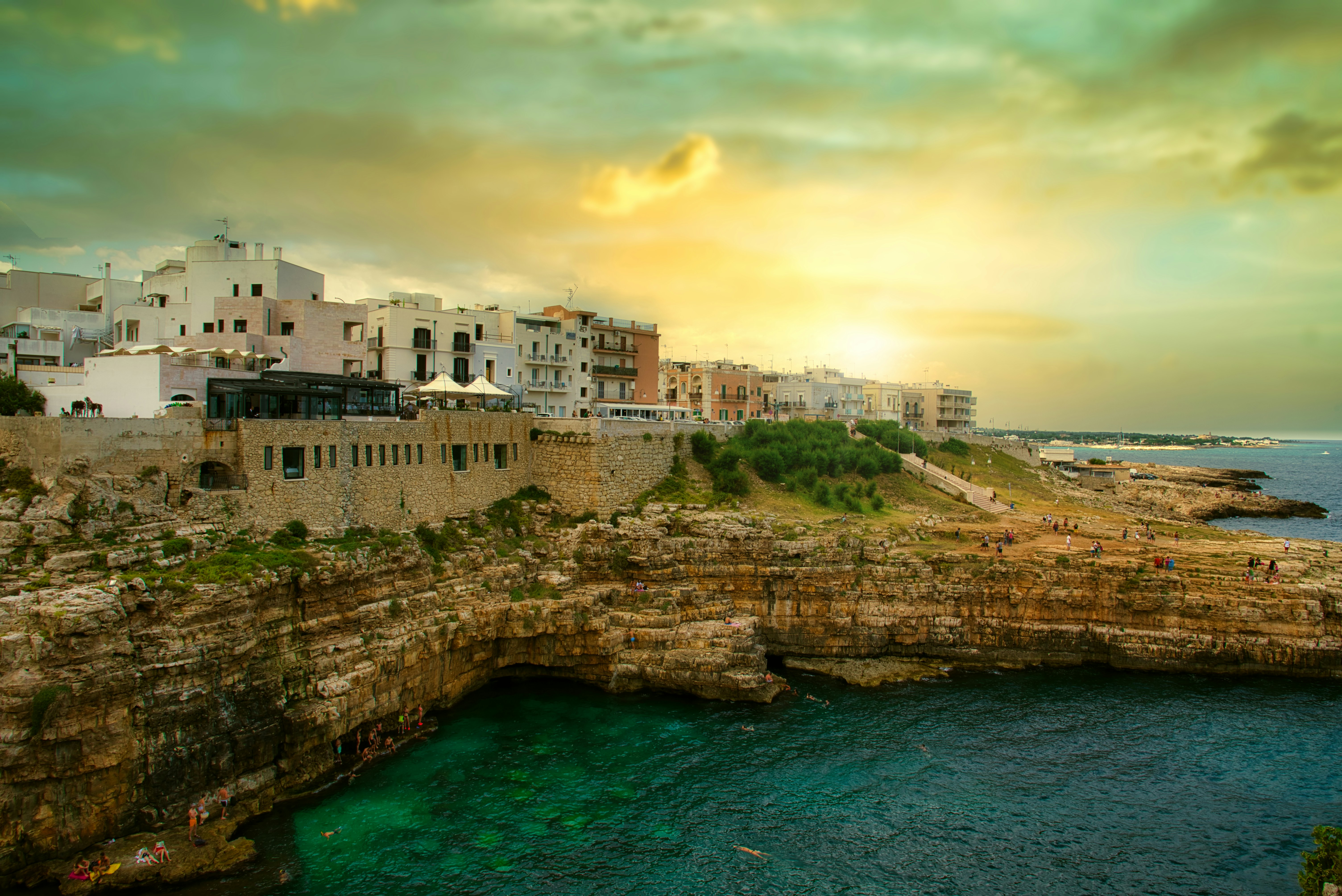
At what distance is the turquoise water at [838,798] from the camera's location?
68.3 ft

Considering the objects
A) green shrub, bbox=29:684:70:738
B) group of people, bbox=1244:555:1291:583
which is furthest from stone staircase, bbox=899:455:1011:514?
green shrub, bbox=29:684:70:738

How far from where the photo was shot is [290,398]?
30.7m

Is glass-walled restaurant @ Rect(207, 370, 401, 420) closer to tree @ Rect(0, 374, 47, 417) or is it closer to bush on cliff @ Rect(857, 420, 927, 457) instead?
tree @ Rect(0, 374, 47, 417)

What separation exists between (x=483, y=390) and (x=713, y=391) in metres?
36.3

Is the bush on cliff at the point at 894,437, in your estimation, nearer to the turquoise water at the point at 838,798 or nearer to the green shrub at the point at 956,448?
the green shrub at the point at 956,448

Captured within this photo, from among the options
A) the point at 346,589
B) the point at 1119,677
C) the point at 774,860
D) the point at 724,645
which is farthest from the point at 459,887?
the point at 1119,677

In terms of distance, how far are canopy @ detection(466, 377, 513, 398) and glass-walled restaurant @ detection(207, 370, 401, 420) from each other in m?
4.61

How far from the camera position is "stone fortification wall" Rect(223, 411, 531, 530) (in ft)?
88.7

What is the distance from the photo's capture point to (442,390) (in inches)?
1411

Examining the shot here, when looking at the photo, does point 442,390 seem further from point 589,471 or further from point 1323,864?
point 1323,864

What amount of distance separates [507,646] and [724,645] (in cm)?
1002

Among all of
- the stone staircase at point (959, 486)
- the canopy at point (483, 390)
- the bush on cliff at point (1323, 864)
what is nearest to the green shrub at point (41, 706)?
the canopy at point (483, 390)

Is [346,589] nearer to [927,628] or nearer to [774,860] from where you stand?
[774,860]

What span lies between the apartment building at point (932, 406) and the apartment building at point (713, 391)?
27.9 metres
